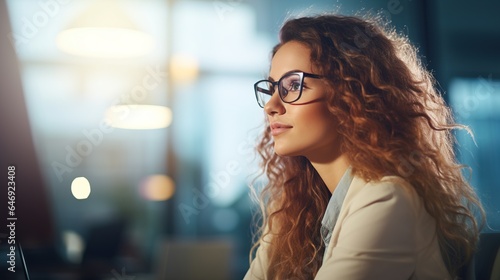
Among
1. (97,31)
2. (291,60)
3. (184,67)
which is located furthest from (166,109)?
(291,60)

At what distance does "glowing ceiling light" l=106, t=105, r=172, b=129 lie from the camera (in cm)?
412

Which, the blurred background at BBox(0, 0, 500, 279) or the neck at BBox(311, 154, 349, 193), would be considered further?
the blurred background at BBox(0, 0, 500, 279)

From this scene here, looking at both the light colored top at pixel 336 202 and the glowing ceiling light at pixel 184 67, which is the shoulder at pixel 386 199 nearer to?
the light colored top at pixel 336 202

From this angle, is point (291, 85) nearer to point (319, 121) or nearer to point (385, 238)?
point (319, 121)

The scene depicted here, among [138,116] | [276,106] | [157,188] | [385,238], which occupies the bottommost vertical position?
[157,188]

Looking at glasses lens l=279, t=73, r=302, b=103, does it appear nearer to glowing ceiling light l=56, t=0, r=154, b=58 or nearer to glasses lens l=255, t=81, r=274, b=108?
glasses lens l=255, t=81, r=274, b=108

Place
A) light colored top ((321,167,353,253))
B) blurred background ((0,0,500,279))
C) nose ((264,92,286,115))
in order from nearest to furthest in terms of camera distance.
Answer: light colored top ((321,167,353,253)) → nose ((264,92,286,115)) → blurred background ((0,0,500,279))

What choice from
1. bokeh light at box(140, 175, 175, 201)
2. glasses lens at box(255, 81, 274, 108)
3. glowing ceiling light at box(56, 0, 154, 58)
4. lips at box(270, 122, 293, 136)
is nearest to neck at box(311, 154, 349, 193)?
lips at box(270, 122, 293, 136)

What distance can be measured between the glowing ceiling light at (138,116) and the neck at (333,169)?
2934mm

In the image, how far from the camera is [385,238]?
44.2 inches

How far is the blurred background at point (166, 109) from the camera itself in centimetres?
393

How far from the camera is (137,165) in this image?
13.8 ft

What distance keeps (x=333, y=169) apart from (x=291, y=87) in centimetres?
27

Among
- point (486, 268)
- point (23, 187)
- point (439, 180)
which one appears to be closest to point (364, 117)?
point (439, 180)
